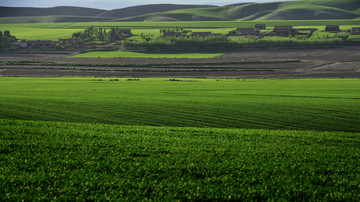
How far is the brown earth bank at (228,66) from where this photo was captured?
93.8 m

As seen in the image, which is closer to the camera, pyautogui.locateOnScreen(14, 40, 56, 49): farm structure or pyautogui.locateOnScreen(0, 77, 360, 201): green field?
pyautogui.locateOnScreen(0, 77, 360, 201): green field

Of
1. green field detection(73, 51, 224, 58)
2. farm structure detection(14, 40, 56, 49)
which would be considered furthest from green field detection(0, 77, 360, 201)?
farm structure detection(14, 40, 56, 49)

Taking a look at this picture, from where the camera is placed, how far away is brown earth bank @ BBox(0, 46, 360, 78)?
93.8 meters

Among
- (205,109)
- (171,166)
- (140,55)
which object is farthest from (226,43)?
(171,166)

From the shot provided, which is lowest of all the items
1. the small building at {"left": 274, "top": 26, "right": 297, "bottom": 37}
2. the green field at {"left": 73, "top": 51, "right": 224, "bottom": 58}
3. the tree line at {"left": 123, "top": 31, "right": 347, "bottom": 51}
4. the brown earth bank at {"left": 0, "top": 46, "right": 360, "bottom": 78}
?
the brown earth bank at {"left": 0, "top": 46, "right": 360, "bottom": 78}

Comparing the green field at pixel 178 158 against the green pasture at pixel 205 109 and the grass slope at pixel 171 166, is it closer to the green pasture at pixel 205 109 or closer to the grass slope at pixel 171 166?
the grass slope at pixel 171 166

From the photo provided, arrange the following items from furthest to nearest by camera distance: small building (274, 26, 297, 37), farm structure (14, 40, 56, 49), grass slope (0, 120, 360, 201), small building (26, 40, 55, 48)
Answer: small building (274, 26, 297, 37) < small building (26, 40, 55, 48) < farm structure (14, 40, 56, 49) < grass slope (0, 120, 360, 201)

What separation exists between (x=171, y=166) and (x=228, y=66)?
3716 inches

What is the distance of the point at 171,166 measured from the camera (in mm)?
17953

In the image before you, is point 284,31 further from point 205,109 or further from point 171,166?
point 171,166

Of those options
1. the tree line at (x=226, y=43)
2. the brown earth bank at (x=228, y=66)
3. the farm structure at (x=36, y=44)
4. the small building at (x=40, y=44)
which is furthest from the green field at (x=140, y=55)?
the small building at (x=40, y=44)

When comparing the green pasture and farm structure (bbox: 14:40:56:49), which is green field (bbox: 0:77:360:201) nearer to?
the green pasture

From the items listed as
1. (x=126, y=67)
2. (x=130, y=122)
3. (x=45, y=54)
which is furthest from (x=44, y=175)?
(x=45, y=54)

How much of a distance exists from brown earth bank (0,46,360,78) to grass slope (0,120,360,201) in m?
67.0
